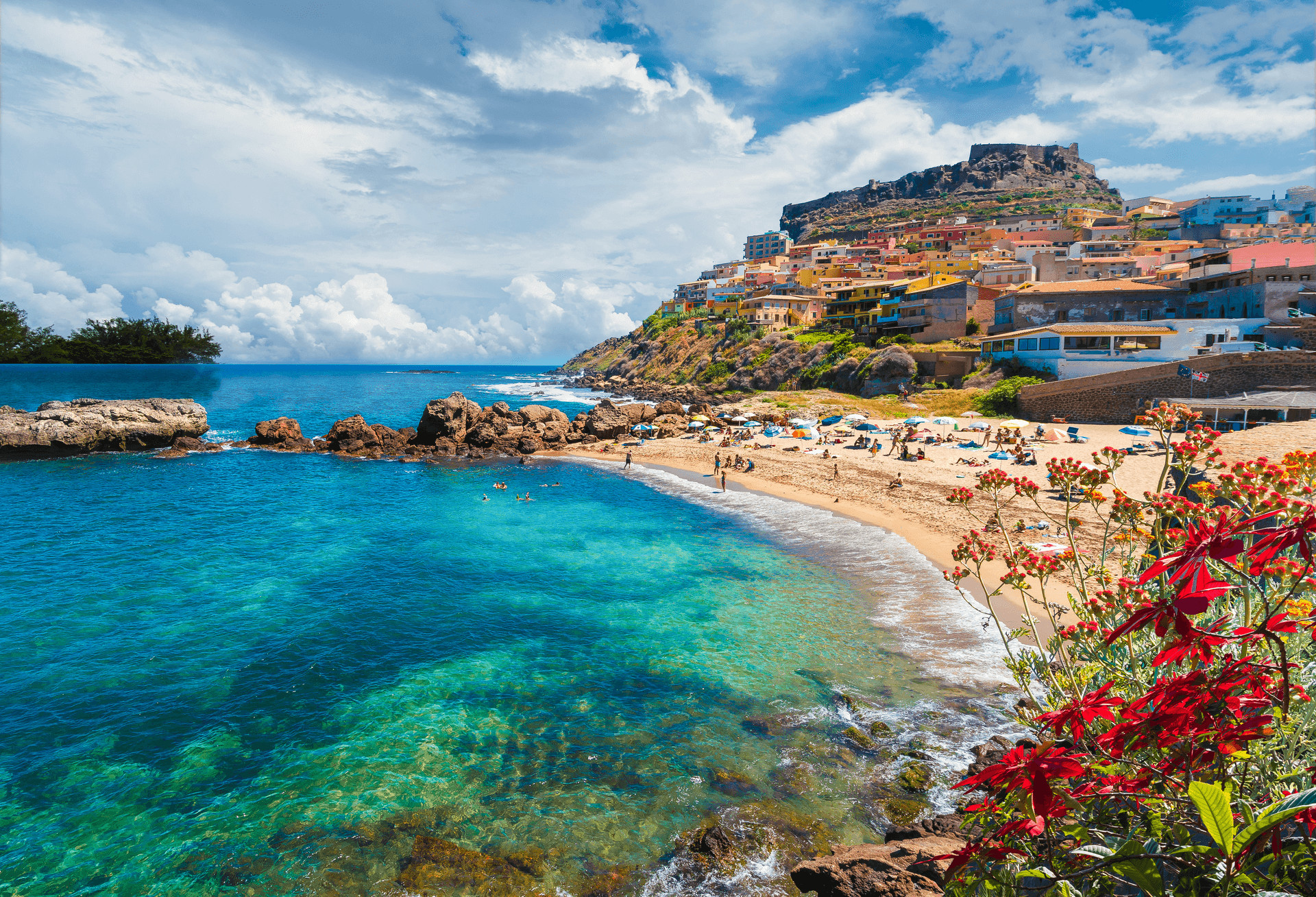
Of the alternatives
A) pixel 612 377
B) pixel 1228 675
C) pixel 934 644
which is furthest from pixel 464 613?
pixel 612 377

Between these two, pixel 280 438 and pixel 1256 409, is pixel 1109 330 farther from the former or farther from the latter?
pixel 280 438

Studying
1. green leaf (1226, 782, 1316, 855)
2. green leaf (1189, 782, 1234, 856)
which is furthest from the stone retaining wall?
green leaf (1189, 782, 1234, 856)

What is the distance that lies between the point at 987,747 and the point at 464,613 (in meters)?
15.9

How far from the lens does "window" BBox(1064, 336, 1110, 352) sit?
49562 millimetres

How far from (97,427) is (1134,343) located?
290ft

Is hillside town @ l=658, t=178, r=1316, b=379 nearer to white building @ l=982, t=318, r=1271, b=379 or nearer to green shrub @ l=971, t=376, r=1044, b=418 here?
white building @ l=982, t=318, r=1271, b=379

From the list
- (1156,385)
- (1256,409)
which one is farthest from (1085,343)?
(1256,409)

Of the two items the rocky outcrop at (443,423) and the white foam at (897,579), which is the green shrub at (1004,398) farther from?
the rocky outcrop at (443,423)

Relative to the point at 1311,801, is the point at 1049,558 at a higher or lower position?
lower

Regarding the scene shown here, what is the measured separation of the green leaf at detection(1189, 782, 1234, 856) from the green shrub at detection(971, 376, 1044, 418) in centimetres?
5447

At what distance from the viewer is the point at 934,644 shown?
668 inches

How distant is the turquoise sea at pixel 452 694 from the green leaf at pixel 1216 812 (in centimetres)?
845

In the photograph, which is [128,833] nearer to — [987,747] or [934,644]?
[987,747]

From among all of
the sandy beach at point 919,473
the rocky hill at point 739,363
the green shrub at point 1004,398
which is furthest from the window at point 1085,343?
the rocky hill at point 739,363
